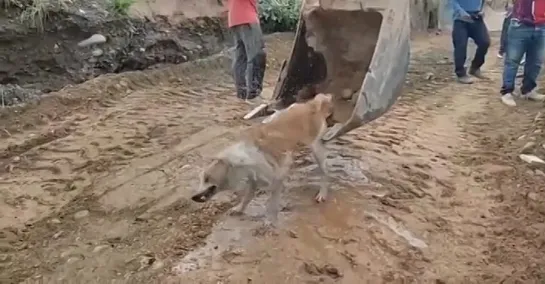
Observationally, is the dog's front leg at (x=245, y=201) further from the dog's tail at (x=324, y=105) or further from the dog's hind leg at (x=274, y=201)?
the dog's tail at (x=324, y=105)

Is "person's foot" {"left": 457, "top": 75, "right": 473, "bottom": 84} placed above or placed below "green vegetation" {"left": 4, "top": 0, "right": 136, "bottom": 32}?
below

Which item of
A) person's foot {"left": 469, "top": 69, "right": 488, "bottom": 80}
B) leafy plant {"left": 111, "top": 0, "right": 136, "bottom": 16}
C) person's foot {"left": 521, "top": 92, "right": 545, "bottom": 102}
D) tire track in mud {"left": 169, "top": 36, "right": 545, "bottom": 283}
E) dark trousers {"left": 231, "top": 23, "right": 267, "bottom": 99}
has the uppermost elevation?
leafy plant {"left": 111, "top": 0, "right": 136, "bottom": 16}

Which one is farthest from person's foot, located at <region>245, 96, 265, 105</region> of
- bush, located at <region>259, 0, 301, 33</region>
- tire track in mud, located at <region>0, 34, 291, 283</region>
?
bush, located at <region>259, 0, 301, 33</region>

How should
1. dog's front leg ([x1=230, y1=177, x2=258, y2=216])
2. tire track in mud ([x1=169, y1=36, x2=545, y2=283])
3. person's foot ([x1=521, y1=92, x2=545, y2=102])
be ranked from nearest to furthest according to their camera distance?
tire track in mud ([x1=169, y1=36, x2=545, y2=283]) → dog's front leg ([x1=230, y1=177, x2=258, y2=216]) → person's foot ([x1=521, y1=92, x2=545, y2=102])

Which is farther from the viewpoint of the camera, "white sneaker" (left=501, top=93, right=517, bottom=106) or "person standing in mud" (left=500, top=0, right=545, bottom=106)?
"white sneaker" (left=501, top=93, right=517, bottom=106)

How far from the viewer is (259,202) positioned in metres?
4.57

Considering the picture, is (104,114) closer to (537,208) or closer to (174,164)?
(174,164)

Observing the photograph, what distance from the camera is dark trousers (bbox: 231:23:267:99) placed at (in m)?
6.80

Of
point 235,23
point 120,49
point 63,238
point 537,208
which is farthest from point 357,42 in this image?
point 120,49

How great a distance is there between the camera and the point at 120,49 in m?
8.60

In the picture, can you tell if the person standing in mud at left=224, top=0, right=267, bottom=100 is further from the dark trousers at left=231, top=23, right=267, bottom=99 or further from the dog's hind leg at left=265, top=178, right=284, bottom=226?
the dog's hind leg at left=265, top=178, right=284, bottom=226

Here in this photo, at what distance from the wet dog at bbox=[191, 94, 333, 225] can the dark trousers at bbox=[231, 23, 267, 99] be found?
7.59 ft

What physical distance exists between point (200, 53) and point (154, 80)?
1594mm

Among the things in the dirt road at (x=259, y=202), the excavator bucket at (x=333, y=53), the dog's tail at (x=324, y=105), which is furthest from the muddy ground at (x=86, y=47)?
the dog's tail at (x=324, y=105)
